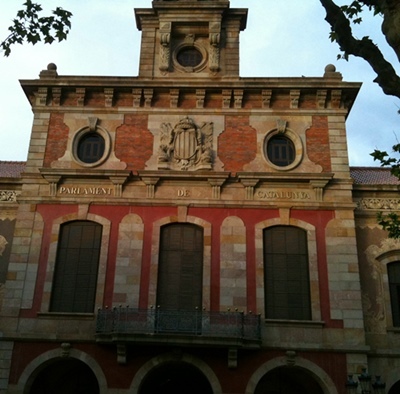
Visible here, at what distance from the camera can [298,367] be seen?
19359mm

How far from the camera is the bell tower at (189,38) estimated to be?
2438cm

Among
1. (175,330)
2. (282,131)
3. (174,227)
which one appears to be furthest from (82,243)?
(282,131)

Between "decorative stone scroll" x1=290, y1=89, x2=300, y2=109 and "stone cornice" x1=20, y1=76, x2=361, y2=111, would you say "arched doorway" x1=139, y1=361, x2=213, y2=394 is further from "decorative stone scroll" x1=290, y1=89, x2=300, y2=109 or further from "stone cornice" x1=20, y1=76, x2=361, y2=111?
"decorative stone scroll" x1=290, y1=89, x2=300, y2=109

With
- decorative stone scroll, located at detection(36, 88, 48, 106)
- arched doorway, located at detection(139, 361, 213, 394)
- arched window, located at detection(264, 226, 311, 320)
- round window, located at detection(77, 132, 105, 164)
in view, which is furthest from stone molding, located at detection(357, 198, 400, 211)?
decorative stone scroll, located at detection(36, 88, 48, 106)

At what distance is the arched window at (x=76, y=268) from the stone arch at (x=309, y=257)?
18.8ft

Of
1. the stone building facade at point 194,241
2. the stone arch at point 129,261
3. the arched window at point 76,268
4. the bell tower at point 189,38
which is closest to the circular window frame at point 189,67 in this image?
the bell tower at point 189,38

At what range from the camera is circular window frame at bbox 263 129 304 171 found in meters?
22.2

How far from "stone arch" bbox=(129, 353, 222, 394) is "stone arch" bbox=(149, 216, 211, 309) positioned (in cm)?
183

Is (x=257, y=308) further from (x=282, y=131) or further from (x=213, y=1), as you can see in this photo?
(x=213, y=1)

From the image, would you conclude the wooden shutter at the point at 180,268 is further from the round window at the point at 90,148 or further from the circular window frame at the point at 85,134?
the round window at the point at 90,148

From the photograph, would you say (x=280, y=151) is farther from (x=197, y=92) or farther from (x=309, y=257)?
(x=309, y=257)

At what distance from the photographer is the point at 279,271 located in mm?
20750

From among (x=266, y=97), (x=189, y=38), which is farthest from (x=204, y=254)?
(x=189, y=38)

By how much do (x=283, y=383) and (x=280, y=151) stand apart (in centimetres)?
865
